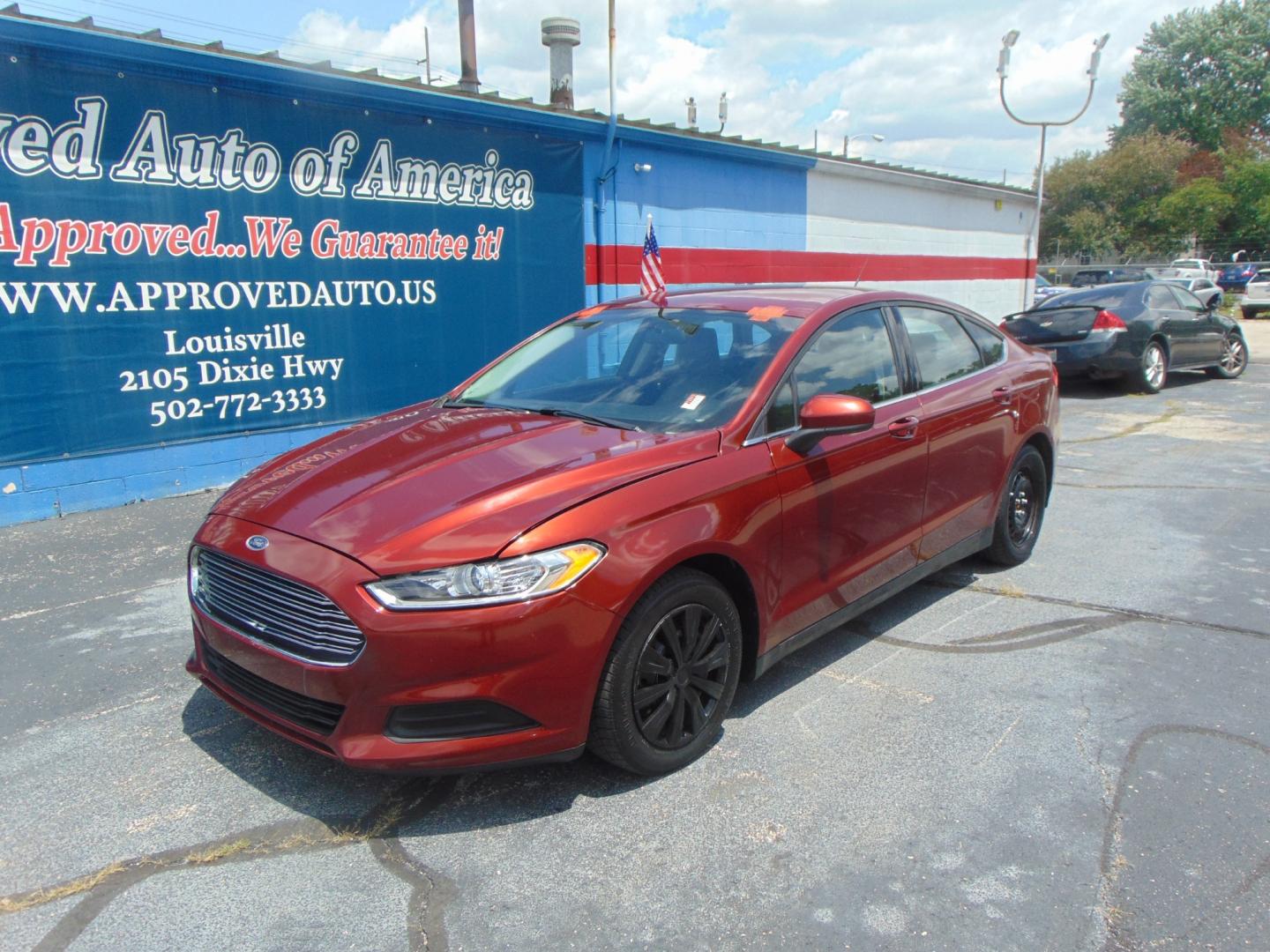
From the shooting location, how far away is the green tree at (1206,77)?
60750 mm

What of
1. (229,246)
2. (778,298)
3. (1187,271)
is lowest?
(1187,271)

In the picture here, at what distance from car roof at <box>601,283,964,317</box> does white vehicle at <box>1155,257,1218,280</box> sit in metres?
30.3

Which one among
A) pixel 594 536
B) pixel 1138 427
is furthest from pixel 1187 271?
pixel 594 536

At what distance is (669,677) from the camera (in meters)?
3.17

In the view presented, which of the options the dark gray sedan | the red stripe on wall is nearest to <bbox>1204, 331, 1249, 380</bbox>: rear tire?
the dark gray sedan

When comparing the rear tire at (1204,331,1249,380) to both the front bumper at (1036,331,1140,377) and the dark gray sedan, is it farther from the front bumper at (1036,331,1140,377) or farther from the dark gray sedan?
the front bumper at (1036,331,1140,377)

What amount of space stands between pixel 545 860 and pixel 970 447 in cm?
306

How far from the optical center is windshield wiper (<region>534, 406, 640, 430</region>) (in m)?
3.62

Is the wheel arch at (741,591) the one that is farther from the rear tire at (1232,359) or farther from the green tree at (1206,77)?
the green tree at (1206,77)

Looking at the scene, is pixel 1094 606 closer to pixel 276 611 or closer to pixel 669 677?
pixel 669 677

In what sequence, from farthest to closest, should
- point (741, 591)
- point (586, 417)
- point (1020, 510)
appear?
point (1020, 510)
point (586, 417)
point (741, 591)

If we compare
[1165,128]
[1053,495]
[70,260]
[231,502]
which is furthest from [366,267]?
[1165,128]

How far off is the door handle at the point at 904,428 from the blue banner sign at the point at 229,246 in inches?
223

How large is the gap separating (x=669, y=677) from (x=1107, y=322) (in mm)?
11382
